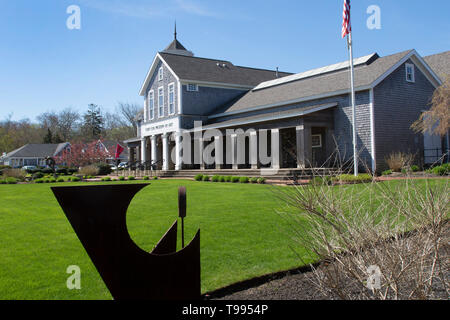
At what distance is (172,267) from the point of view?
279cm

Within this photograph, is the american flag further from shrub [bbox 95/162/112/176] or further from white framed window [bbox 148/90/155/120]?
shrub [bbox 95/162/112/176]

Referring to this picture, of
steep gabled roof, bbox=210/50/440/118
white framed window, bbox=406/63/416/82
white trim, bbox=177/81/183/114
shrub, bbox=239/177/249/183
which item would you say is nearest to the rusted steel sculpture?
shrub, bbox=239/177/249/183

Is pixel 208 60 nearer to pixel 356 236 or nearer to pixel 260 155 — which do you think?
pixel 260 155

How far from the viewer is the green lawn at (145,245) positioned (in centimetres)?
A: 389

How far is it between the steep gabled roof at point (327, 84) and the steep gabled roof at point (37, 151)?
4941cm

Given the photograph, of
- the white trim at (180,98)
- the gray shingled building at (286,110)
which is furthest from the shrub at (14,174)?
the white trim at (180,98)

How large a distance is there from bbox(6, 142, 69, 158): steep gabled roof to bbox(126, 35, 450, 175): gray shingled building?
40031mm

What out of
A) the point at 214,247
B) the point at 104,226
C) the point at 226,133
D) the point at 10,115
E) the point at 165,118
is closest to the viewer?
the point at 104,226

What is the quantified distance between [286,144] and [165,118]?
34.7 feet

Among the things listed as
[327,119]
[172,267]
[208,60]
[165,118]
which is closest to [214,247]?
[172,267]

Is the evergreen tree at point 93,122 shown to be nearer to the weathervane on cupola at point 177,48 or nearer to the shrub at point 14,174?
the weathervane on cupola at point 177,48

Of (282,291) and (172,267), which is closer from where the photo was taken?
(172,267)

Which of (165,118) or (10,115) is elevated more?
(10,115)

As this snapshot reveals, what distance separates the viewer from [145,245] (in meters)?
5.15
